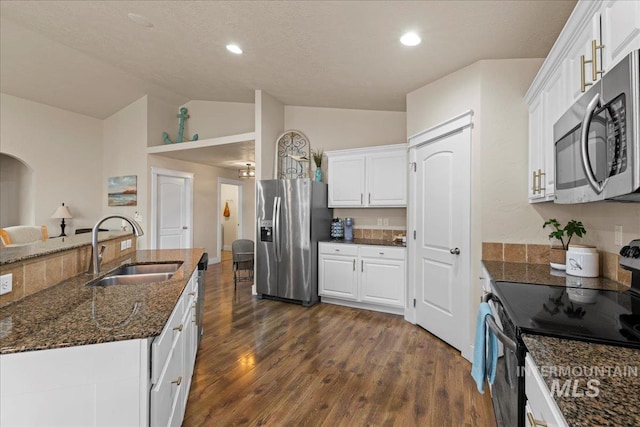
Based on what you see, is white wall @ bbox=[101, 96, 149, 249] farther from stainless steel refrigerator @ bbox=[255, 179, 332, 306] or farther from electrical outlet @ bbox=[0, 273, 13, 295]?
electrical outlet @ bbox=[0, 273, 13, 295]

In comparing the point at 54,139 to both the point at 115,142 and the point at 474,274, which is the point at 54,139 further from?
the point at 474,274

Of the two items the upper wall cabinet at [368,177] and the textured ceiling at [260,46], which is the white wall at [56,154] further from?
the upper wall cabinet at [368,177]

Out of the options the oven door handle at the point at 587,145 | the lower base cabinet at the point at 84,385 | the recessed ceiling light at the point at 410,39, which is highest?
the recessed ceiling light at the point at 410,39

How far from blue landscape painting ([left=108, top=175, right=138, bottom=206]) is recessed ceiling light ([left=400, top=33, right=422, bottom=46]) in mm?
5051

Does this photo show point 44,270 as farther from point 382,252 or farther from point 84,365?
point 382,252

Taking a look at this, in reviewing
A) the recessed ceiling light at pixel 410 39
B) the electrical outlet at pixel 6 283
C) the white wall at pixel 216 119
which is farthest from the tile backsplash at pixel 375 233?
the electrical outlet at pixel 6 283

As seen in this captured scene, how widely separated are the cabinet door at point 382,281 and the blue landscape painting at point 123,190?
4.33m

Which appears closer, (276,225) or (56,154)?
(276,225)

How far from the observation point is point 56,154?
5.29m

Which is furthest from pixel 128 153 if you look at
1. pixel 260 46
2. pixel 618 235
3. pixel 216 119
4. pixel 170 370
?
pixel 618 235

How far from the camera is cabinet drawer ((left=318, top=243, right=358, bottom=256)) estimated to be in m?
3.92

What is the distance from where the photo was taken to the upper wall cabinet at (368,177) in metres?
3.84

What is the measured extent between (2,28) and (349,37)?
4.01m

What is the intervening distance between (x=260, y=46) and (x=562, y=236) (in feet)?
10.2
